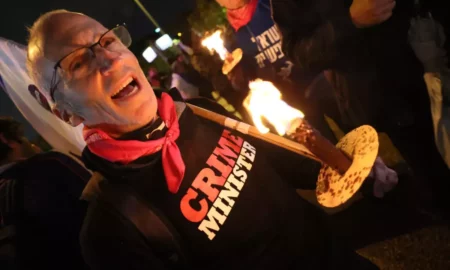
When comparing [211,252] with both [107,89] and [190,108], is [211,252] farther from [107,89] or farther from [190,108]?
[107,89]

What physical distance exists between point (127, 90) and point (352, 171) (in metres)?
1.29

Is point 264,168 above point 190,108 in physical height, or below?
below

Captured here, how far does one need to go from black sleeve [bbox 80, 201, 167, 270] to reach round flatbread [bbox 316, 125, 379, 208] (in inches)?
35.6

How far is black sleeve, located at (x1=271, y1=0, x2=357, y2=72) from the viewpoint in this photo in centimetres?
257

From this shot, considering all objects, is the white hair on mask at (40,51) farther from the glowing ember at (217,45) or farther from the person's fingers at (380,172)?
the glowing ember at (217,45)

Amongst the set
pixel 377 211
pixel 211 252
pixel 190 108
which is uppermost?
pixel 190 108

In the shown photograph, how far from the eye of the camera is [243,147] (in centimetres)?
231

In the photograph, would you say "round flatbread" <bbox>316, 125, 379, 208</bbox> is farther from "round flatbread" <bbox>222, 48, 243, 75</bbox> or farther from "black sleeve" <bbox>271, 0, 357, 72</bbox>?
"round flatbread" <bbox>222, 48, 243, 75</bbox>

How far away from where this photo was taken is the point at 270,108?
1.66m

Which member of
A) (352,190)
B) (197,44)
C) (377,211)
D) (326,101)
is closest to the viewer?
(352,190)

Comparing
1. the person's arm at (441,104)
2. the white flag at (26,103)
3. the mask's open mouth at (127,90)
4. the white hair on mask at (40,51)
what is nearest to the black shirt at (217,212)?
the mask's open mouth at (127,90)

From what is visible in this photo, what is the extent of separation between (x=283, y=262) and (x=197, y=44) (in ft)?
16.3

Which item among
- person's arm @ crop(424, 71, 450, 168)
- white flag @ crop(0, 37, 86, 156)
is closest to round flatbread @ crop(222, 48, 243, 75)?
white flag @ crop(0, 37, 86, 156)

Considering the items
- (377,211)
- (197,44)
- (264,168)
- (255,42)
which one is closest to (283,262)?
(264,168)
